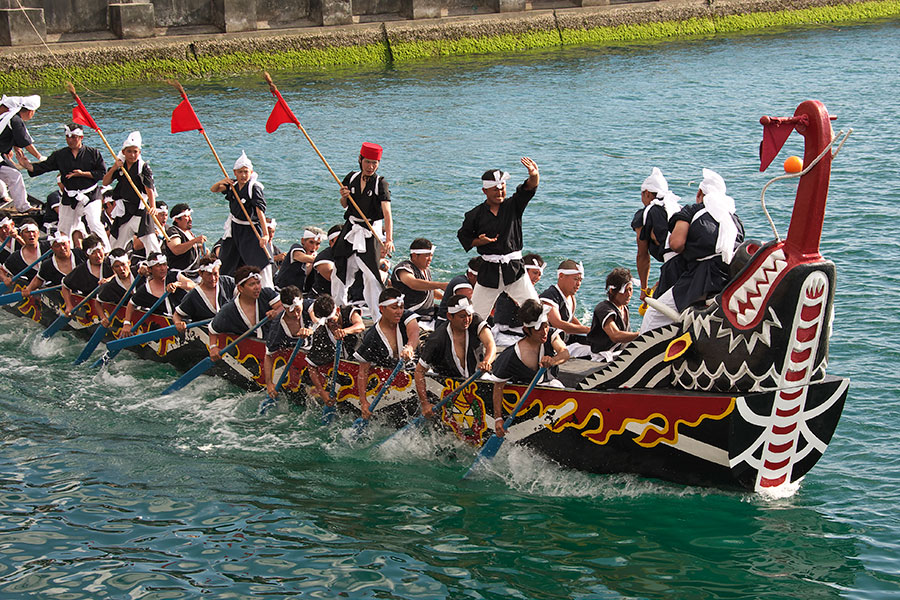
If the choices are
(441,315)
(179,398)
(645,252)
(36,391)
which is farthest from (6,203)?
(645,252)

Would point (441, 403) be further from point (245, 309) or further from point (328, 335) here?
point (245, 309)

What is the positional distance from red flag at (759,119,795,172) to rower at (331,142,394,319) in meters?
3.97

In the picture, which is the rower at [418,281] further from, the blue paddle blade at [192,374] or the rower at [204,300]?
the blue paddle blade at [192,374]

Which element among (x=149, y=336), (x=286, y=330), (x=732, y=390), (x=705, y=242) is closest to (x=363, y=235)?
(x=286, y=330)

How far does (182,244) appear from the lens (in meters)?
11.1

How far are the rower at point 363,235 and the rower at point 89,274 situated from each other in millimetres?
3086

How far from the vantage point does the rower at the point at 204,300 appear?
10203mm

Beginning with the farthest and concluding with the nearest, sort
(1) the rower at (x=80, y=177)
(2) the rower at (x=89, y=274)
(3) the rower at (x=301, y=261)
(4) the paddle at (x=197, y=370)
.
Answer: (1) the rower at (x=80, y=177)
(2) the rower at (x=89, y=274)
(3) the rower at (x=301, y=261)
(4) the paddle at (x=197, y=370)

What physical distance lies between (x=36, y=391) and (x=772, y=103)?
17295 millimetres

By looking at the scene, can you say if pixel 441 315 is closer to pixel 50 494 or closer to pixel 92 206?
pixel 50 494

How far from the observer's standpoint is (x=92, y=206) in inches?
513

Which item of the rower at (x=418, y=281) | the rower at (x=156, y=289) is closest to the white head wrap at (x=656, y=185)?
the rower at (x=418, y=281)

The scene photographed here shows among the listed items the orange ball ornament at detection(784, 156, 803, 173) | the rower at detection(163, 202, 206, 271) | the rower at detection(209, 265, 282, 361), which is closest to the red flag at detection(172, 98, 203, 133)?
the rower at detection(163, 202, 206, 271)

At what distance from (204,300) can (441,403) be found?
10.3 ft
